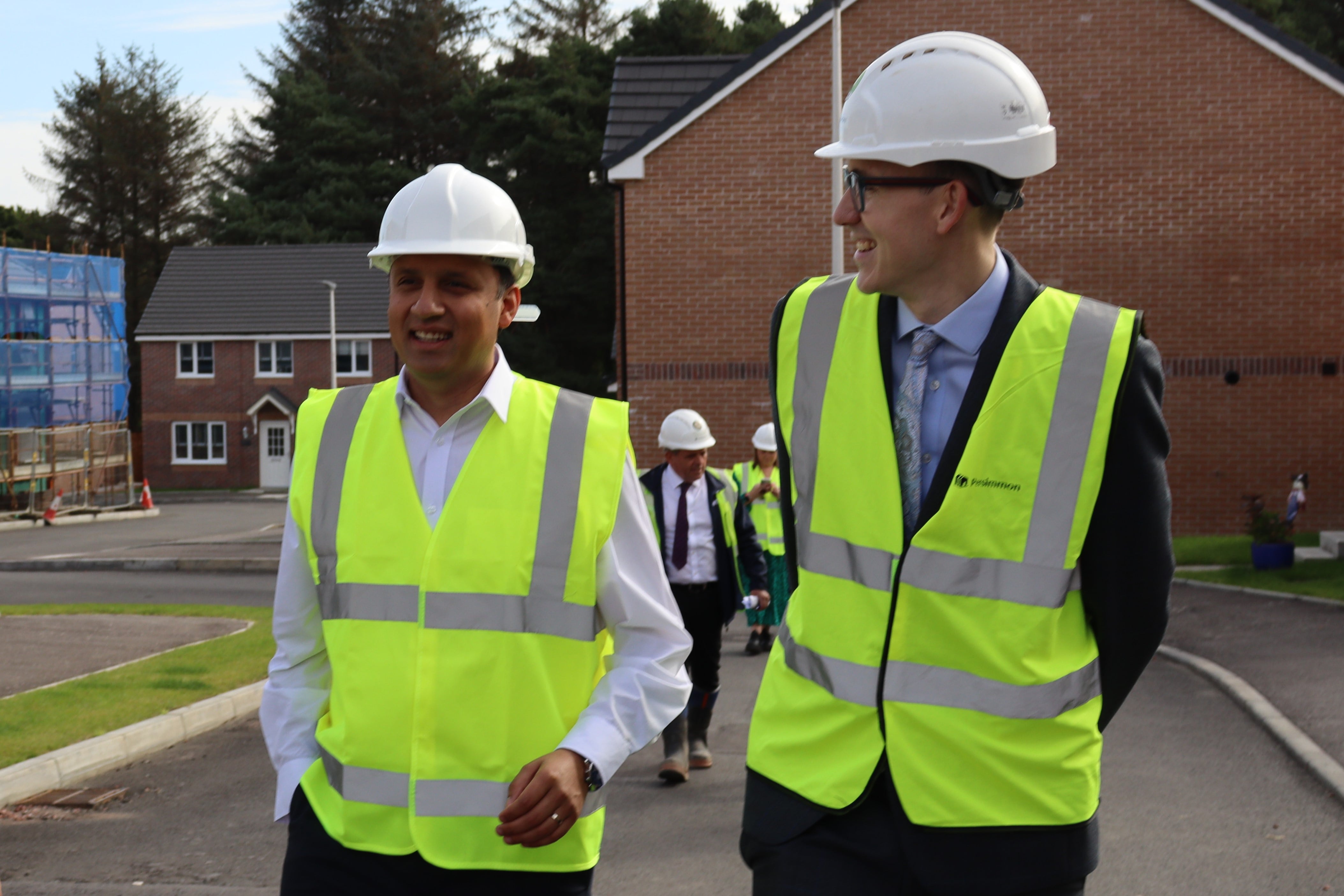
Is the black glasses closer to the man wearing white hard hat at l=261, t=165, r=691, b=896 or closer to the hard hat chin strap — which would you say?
the hard hat chin strap

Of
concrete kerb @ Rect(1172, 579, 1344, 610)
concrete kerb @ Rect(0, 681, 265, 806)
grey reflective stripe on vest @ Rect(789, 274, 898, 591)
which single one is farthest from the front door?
grey reflective stripe on vest @ Rect(789, 274, 898, 591)

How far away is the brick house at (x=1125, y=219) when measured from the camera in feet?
74.8

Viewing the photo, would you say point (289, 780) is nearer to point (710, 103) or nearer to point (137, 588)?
point (137, 588)

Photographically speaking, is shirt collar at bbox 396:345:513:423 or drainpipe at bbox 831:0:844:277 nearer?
shirt collar at bbox 396:345:513:423

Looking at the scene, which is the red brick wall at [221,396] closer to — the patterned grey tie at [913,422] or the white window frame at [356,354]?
the white window frame at [356,354]

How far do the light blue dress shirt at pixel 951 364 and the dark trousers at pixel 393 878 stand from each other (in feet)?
3.57

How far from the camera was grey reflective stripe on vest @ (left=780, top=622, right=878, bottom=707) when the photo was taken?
238cm

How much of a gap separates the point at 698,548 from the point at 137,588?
1347 centimetres

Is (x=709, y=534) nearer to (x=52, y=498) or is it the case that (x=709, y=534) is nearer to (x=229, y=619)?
(x=229, y=619)

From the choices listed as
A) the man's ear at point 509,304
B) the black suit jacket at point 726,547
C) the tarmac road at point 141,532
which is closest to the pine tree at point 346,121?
the tarmac road at point 141,532

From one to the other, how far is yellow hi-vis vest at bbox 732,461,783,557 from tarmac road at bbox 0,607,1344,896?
12.2 ft

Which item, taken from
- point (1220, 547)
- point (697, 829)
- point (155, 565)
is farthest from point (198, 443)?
point (697, 829)

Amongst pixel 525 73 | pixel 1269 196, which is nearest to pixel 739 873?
pixel 1269 196

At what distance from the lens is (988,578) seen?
234 cm
